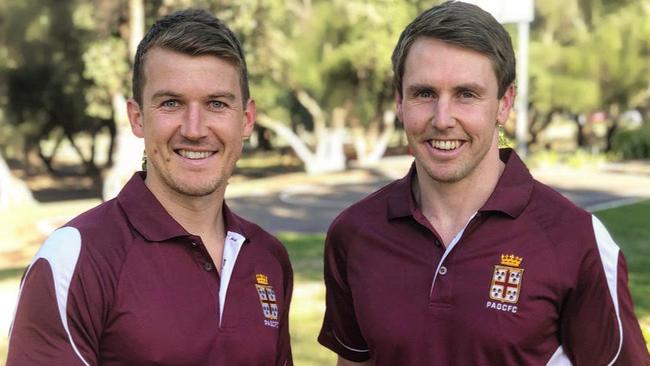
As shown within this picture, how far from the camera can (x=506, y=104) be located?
10.6 ft

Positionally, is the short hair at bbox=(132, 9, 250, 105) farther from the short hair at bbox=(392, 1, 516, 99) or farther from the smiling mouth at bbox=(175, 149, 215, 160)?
the short hair at bbox=(392, 1, 516, 99)

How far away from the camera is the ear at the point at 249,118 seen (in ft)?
10.8

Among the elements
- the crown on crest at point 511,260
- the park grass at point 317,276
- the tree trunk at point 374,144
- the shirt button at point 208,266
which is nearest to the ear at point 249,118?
the shirt button at point 208,266

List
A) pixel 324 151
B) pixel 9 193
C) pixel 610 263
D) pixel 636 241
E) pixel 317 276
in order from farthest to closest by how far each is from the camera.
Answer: pixel 324 151 < pixel 9 193 < pixel 636 241 < pixel 317 276 < pixel 610 263

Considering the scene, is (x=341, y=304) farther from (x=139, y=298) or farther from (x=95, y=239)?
(x=95, y=239)

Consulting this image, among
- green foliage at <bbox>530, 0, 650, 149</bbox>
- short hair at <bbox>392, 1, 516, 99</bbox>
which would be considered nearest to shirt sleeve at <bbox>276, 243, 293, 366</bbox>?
short hair at <bbox>392, 1, 516, 99</bbox>

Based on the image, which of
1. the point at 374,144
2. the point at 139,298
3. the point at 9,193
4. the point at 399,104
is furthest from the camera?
the point at 374,144

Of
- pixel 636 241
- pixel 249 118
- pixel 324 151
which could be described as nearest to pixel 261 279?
pixel 249 118

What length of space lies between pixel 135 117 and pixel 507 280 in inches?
59.7

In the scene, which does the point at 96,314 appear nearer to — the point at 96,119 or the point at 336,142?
the point at 336,142

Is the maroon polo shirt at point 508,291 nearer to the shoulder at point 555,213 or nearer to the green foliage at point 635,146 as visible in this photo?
the shoulder at point 555,213

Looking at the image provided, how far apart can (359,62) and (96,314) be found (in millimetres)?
31140

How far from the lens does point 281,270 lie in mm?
3424

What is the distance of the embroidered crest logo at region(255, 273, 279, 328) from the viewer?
3.16 meters
